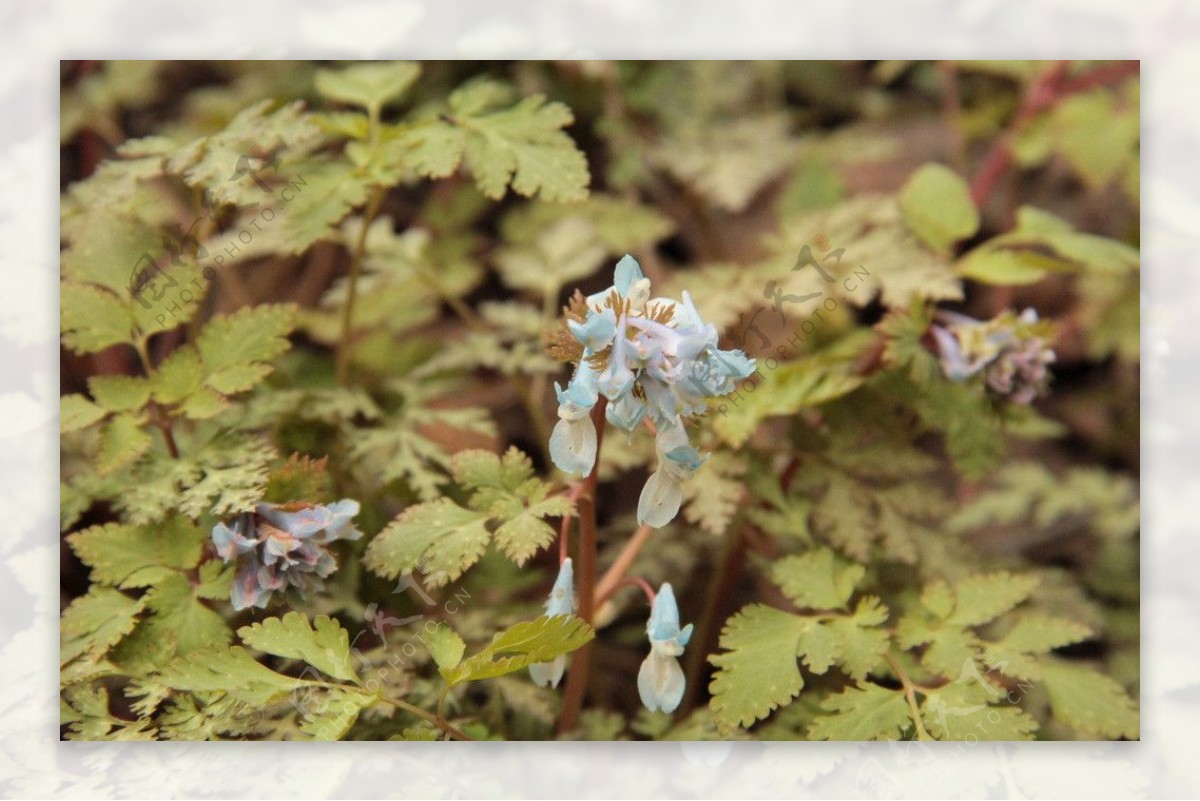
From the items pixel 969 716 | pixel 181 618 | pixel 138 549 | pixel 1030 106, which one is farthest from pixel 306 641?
pixel 1030 106

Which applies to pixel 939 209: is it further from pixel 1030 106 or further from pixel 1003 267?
pixel 1030 106

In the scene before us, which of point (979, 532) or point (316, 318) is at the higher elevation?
point (316, 318)

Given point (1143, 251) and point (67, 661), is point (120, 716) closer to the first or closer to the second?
point (67, 661)

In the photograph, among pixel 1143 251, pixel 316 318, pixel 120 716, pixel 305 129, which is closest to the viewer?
pixel 120 716

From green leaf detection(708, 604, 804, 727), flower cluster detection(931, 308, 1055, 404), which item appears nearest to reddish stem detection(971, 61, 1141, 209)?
flower cluster detection(931, 308, 1055, 404)

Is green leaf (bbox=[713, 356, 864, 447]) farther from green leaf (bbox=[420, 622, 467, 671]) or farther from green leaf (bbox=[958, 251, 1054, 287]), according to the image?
green leaf (bbox=[420, 622, 467, 671])

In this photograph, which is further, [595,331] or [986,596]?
[986,596]

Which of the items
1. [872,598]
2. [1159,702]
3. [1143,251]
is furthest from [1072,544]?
[872,598]
